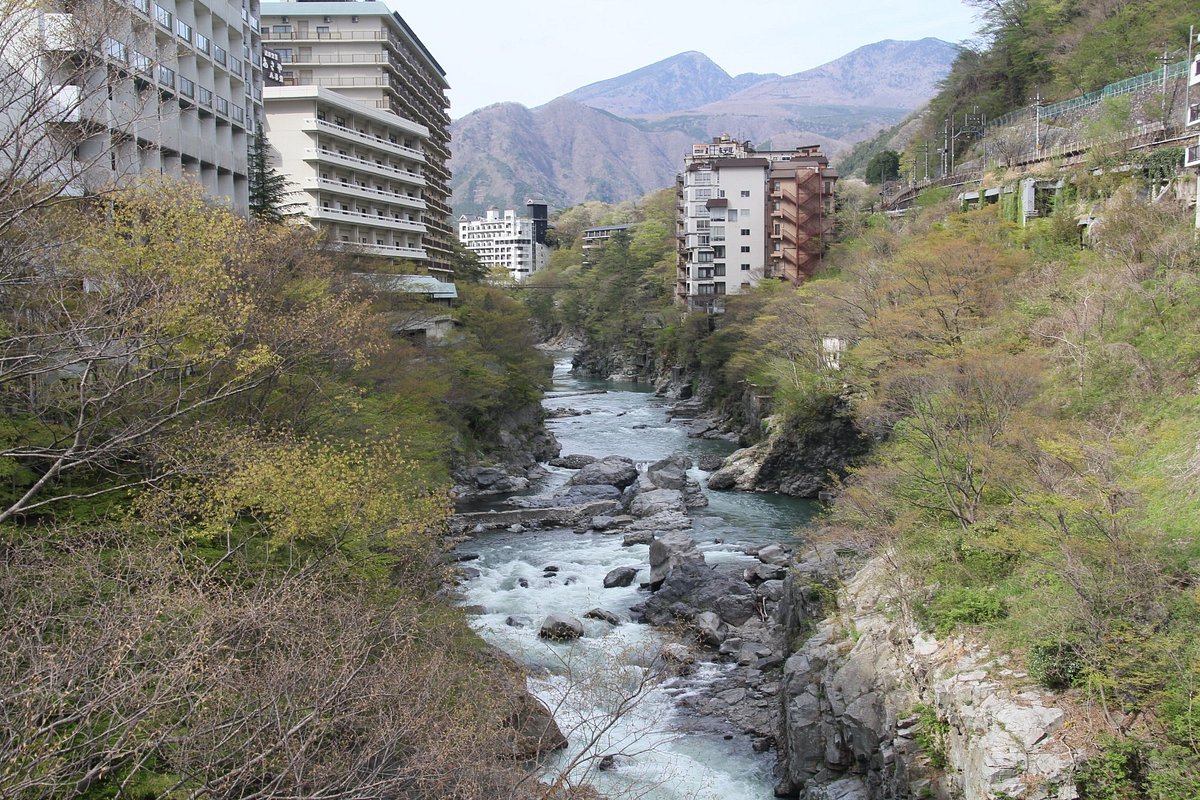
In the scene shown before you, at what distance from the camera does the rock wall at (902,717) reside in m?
9.64

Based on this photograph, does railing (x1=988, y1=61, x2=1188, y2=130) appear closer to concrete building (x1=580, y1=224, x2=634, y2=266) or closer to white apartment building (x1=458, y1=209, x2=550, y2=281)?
concrete building (x1=580, y1=224, x2=634, y2=266)

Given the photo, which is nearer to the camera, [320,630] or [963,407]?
[320,630]

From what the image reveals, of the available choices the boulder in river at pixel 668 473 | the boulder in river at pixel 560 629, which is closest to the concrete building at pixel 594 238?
the boulder in river at pixel 668 473

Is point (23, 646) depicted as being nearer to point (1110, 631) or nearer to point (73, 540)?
point (73, 540)

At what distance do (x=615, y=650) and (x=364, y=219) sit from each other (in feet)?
90.6

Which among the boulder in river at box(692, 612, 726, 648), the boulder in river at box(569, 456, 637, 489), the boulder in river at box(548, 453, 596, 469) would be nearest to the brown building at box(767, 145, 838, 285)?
the boulder in river at box(548, 453, 596, 469)

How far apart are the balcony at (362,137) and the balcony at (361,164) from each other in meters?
0.77

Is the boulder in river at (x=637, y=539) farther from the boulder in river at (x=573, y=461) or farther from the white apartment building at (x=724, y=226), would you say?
the white apartment building at (x=724, y=226)

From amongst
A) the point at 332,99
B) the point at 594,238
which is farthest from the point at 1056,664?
the point at 594,238

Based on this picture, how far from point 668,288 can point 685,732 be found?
179 ft

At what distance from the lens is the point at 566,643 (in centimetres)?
1848

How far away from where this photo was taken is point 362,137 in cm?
3938

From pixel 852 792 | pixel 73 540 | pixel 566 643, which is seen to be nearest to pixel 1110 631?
pixel 852 792

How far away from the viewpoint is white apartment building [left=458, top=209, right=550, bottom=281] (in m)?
124
